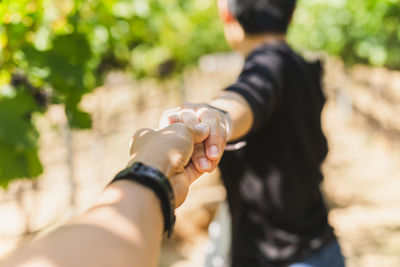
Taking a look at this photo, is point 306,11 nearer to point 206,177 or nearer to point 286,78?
point 206,177

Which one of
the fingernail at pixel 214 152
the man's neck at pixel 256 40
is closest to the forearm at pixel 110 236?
the fingernail at pixel 214 152

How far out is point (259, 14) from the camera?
1.79 metres

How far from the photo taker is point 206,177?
7047mm

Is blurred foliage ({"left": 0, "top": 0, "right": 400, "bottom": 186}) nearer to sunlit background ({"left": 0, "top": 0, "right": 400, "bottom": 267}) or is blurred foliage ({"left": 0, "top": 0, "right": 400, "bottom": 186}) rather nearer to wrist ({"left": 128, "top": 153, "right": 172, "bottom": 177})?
sunlit background ({"left": 0, "top": 0, "right": 400, "bottom": 267})

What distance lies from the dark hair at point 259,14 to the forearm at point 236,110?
0.59 m

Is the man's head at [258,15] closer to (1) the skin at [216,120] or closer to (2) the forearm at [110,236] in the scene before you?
(1) the skin at [216,120]

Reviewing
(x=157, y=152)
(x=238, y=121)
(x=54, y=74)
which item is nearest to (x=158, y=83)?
(x=54, y=74)

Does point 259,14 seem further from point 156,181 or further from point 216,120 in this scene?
point 156,181

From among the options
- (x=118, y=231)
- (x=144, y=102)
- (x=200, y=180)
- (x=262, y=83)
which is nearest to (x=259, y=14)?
(x=262, y=83)

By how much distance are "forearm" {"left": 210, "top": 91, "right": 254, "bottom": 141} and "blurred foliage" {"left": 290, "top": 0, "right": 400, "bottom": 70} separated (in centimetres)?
565

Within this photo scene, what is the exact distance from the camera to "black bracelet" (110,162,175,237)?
708 millimetres

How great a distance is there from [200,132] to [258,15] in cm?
99

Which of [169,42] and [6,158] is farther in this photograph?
[169,42]

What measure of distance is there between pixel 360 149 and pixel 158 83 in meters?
5.02
